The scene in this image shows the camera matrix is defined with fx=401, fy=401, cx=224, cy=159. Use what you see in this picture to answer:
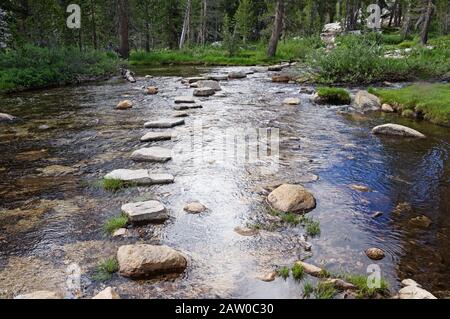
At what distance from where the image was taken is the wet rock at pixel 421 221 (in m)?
5.64

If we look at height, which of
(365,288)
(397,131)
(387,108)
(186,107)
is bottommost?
(365,288)

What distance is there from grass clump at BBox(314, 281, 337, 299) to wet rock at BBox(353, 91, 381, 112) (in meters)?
9.90

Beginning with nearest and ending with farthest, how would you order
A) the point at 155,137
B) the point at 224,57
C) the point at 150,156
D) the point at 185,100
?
1. the point at 150,156
2. the point at 155,137
3. the point at 185,100
4. the point at 224,57

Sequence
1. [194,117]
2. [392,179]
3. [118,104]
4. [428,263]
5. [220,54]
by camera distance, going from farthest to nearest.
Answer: [220,54]
[118,104]
[194,117]
[392,179]
[428,263]

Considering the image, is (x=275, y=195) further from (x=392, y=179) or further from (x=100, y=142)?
(x=100, y=142)

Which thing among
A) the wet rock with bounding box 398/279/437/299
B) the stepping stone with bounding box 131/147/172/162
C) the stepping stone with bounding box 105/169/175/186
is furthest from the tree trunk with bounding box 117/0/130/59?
the wet rock with bounding box 398/279/437/299

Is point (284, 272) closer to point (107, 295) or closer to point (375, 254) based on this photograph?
point (375, 254)

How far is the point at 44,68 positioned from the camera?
19359 mm

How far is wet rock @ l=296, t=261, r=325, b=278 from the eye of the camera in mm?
4371

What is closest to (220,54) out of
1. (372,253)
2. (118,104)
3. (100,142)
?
(118,104)

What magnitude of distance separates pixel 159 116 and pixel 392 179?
7327mm

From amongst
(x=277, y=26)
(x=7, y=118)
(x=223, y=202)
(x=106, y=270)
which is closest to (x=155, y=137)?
(x=223, y=202)

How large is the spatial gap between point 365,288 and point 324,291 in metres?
0.43

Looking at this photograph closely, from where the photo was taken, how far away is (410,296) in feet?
13.0
